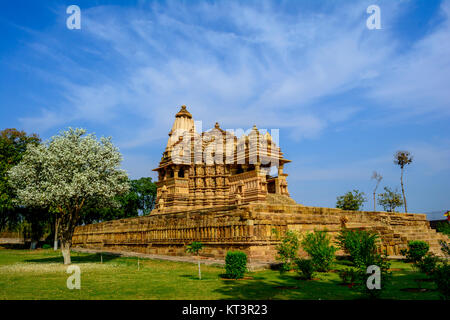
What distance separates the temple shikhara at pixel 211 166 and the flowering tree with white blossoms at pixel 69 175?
1688 cm

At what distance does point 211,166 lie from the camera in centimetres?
3888

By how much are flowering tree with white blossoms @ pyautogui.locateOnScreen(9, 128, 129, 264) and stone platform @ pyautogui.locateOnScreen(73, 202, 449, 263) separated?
5353 millimetres

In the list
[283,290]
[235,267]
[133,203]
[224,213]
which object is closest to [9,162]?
[133,203]

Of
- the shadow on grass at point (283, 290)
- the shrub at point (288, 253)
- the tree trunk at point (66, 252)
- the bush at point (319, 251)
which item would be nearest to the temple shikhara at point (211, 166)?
the tree trunk at point (66, 252)

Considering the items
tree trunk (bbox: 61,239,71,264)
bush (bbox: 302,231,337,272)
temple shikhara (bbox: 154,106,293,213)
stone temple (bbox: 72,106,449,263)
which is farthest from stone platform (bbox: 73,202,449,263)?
temple shikhara (bbox: 154,106,293,213)

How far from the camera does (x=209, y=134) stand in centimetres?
4300

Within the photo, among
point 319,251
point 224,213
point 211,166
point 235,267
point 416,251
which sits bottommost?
point 416,251

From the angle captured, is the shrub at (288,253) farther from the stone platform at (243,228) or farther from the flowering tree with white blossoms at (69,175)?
the flowering tree with white blossoms at (69,175)

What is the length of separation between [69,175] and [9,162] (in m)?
21.1

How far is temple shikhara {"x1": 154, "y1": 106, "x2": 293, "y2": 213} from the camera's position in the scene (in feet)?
121

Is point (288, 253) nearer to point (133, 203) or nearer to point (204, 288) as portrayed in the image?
point (204, 288)

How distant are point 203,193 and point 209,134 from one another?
8988 mm

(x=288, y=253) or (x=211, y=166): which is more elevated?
(x=211, y=166)

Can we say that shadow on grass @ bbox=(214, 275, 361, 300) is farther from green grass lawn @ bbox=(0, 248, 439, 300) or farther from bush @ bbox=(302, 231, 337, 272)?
bush @ bbox=(302, 231, 337, 272)
